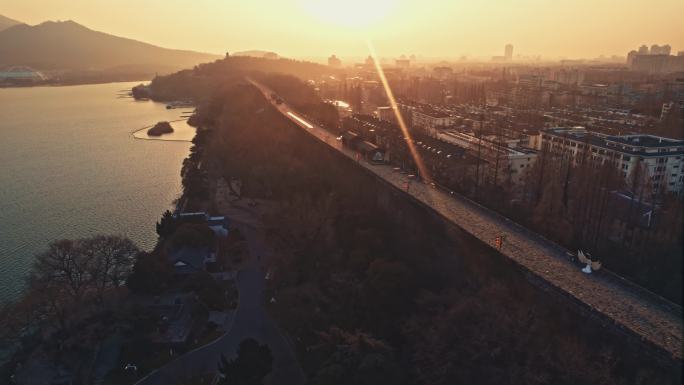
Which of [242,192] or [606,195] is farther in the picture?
[242,192]

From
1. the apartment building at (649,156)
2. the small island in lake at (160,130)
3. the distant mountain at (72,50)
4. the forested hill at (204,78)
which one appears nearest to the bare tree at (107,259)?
the apartment building at (649,156)

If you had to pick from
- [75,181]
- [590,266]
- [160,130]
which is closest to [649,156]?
[590,266]

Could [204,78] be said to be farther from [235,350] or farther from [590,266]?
[590,266]

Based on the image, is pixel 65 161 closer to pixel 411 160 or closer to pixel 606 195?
pixel 411 160

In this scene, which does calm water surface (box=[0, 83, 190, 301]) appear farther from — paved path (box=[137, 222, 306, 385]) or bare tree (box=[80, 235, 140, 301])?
paved path (box=[137, 222, 306, 385])

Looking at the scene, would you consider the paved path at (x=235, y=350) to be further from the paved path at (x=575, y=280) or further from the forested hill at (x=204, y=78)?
the forested hill at (x=204, y=78)

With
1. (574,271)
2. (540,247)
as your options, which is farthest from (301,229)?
(574,271)
